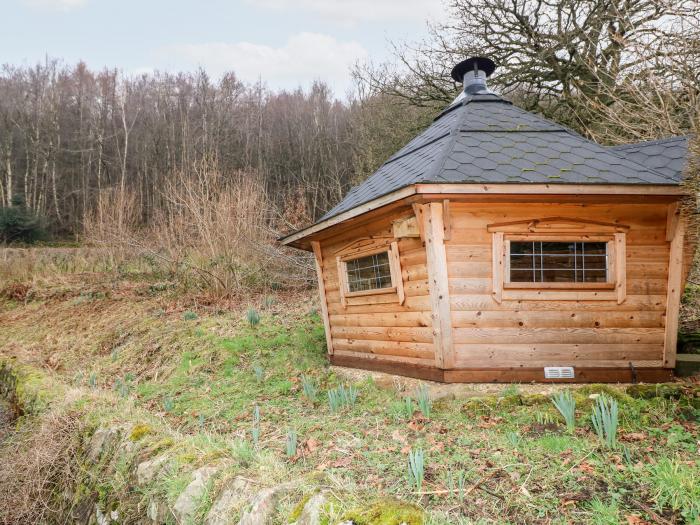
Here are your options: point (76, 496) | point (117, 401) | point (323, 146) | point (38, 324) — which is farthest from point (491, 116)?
point (323, 146)

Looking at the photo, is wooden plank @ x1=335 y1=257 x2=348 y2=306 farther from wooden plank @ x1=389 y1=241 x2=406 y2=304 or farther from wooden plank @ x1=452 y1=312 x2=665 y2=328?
wooden plank @ x1=452 y1=312 x2=665 y2=328

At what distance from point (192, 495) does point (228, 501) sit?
41 cm

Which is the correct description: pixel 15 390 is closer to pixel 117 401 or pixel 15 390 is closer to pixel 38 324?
pixel 117 401

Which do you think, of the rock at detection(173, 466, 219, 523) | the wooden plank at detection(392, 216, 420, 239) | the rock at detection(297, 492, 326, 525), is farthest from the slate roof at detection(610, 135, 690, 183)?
the rock at detection(173, 466, 219, 523)

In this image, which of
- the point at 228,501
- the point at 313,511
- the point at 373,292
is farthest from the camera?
the point at 373,292

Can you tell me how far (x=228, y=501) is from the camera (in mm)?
2811

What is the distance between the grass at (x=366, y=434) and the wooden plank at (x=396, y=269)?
1.36 metres

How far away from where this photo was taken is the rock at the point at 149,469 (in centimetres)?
359

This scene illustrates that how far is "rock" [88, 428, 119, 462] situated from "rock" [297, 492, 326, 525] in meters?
2.77

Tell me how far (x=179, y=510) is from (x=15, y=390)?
593cm

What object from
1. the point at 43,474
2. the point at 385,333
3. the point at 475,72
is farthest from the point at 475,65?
the point at 43,474

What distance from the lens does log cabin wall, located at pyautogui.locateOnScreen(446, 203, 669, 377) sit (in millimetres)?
5785

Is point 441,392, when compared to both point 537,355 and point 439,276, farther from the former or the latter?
point 439,276

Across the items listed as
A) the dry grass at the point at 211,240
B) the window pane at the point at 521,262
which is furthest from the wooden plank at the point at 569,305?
the dry grass at the point at 211,240
